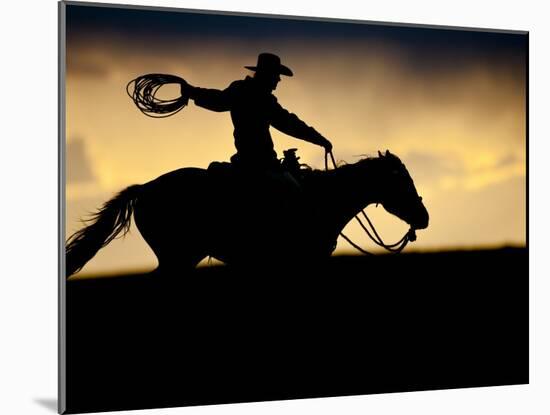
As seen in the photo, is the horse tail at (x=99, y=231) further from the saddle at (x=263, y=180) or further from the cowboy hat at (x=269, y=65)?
the cowboy hat at (x=269, y=65)

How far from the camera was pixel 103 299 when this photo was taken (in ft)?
18.4

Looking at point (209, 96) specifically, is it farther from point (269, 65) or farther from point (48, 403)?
point (48, 403)

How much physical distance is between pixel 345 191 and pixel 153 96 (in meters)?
1.28

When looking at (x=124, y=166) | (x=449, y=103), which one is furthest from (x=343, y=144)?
(x=124, y=166)

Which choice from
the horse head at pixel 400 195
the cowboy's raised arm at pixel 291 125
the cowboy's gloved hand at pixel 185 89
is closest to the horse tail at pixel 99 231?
the cowboy's gloved hand at pixel 185 89

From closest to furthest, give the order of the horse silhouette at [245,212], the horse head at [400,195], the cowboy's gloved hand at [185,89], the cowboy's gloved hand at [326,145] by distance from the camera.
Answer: the horse silhouette at [245,212]
the cowboy's gloved hand at [185,89]
the cowboy's gloved hand at [326,145]
the horse head at [400,195]

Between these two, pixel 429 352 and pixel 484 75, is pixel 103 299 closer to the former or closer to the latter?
pixel 429 352

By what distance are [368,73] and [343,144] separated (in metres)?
0.47

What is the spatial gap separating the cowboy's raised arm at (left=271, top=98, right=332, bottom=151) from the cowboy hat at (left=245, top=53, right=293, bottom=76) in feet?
0.64

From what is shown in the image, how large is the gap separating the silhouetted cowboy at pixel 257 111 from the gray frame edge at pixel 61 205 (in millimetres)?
715

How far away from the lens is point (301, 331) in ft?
19.6

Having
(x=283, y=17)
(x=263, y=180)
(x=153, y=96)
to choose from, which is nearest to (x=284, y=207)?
(x=263, y=180)

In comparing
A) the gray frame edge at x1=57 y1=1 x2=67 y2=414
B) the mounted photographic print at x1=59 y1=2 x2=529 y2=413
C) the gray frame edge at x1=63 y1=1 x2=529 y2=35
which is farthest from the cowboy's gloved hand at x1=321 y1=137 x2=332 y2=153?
the gray frame edge at x1=57 y1=1 x2=67 y2=414

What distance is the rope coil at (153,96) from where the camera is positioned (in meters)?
5.68
